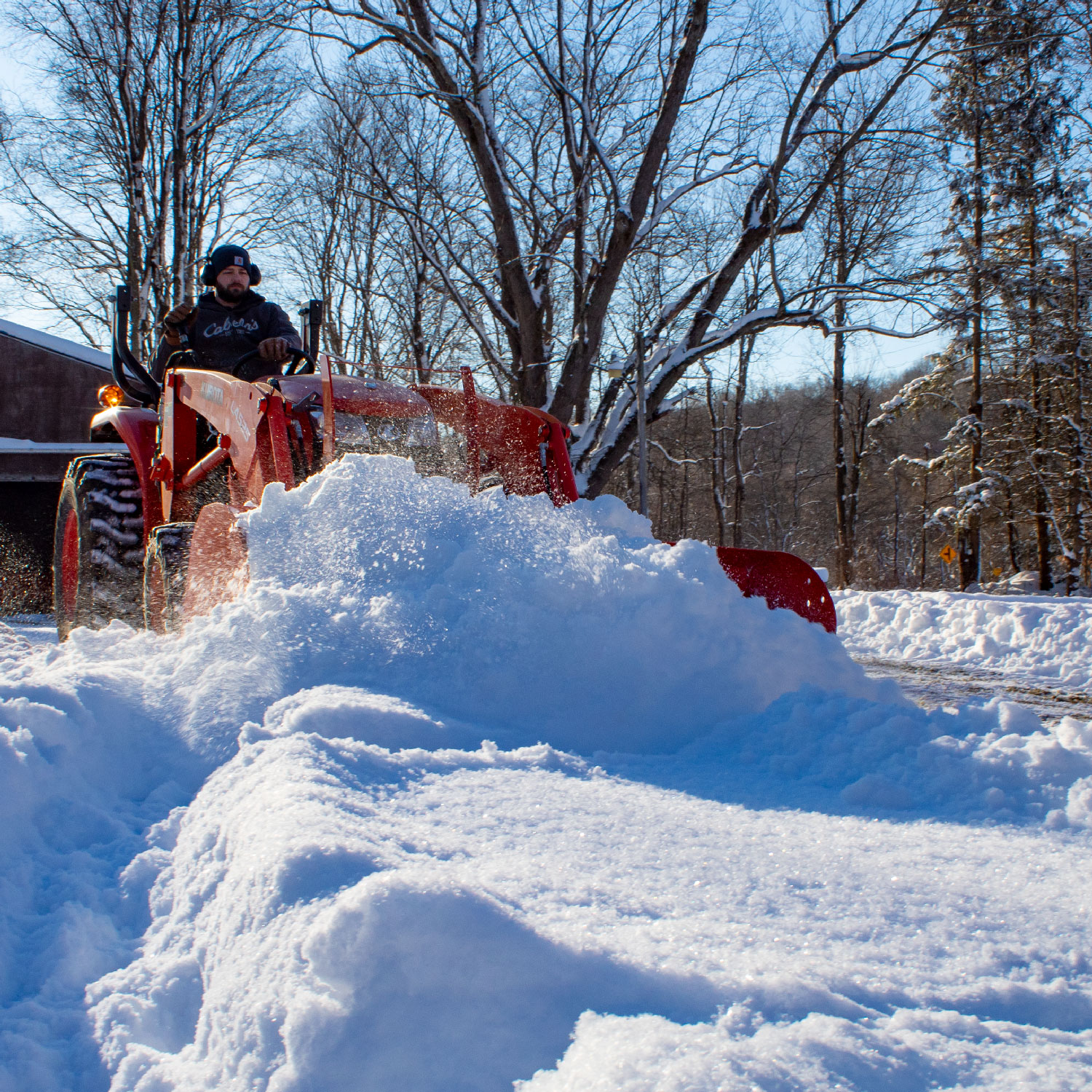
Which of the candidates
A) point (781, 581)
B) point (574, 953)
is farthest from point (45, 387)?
point (574, 953)

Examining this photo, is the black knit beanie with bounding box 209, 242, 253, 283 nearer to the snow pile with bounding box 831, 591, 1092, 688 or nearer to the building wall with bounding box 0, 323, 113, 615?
the snow pile with bounding box 831, 591, 1092, 688

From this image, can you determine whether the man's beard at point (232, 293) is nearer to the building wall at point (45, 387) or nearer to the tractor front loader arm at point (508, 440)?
the tractor front loader arm at point (508, 440)

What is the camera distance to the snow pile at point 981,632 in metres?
7.88

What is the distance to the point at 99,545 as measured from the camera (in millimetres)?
6012

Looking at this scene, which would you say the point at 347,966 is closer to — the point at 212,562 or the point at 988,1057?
the point at 988,1057

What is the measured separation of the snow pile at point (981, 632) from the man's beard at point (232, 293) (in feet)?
20.9

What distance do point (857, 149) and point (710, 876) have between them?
42.0 feet

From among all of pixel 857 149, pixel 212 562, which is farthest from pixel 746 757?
pixel 857 149

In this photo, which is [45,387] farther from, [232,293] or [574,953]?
[574,953]

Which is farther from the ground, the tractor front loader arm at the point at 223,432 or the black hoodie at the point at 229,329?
the black hoodie at the point at 229,329

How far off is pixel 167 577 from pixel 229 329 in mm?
2237

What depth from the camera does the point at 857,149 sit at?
12.7m

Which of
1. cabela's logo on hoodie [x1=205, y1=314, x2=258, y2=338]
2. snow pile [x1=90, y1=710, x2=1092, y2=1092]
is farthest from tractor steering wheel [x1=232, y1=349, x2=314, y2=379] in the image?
snow pile [x1=90, y1=710, x2=1092, y2=1092]

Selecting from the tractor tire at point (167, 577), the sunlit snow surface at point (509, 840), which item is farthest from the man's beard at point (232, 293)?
the sunlit snow surface at point (509, 840)
